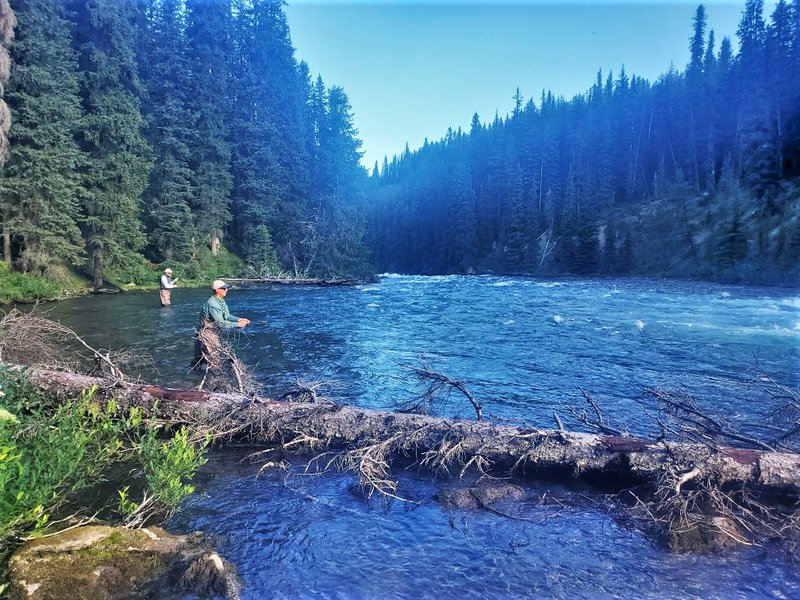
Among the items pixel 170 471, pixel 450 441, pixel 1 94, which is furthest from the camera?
pixel 1 94

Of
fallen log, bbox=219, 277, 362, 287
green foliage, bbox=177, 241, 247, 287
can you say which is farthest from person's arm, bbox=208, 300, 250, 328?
fallen log, bbox=219, 277, 362, 287

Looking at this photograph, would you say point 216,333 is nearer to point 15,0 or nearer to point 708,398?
point 708,398

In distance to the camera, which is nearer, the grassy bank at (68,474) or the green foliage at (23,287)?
the grassy bank at (68,474)

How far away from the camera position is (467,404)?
30.2 ft

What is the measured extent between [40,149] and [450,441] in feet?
88.0

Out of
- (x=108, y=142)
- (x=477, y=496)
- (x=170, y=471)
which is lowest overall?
(x=477, y=496)

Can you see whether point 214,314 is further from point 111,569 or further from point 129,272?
point 129,272

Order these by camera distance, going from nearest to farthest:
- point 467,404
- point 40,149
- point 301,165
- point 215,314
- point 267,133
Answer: point 467,404 → point 215,314 → point 40,149 → point 267,133 → point 301,165

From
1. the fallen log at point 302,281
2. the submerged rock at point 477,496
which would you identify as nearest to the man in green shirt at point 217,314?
the submerged rock at point 477,496

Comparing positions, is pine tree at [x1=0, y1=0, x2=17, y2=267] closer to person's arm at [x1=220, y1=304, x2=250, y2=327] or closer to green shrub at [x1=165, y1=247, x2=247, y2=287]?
green shrub at [x1=165, y1=247, x2=247, y2=287]

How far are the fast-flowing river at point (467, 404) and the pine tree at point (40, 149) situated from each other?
13.0ft

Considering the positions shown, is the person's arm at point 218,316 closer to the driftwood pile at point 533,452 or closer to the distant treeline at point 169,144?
the driftwood pile at point 533,452

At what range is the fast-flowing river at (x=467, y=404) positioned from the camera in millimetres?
4199

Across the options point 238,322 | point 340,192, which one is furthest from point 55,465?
point 340,192
